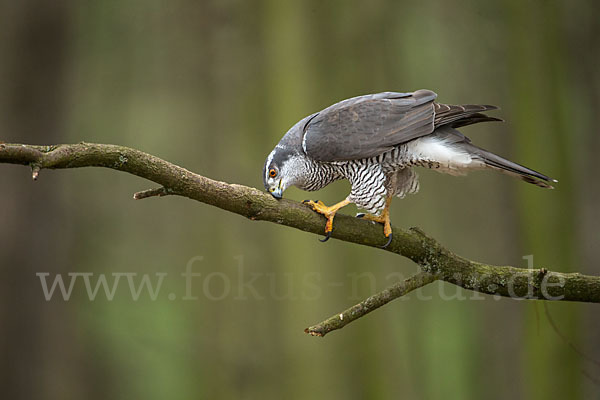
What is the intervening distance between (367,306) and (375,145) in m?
1.04

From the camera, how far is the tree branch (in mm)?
2088

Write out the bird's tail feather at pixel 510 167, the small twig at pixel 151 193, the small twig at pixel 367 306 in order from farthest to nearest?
1. the bird's tail feather at pixel 510 167
2. the small twig at pixel 367 306
3. the small twig at pixel 151 193

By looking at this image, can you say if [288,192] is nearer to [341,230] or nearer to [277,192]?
[277,192]

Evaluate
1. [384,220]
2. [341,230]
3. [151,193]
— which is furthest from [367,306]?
[151,193]

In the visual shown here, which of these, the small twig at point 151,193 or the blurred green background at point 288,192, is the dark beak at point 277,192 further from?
the blurred green background at point 288,192

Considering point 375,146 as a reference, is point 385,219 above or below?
below

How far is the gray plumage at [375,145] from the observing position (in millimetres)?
3105

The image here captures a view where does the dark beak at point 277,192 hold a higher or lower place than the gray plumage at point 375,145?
lower

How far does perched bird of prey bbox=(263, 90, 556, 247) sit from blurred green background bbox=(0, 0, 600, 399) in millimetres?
1603

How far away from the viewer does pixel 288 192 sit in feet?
16.7

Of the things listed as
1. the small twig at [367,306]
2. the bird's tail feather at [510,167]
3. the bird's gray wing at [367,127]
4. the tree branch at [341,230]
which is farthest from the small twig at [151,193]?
the bird's tail feather at [510,167]

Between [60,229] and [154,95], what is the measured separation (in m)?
2.13

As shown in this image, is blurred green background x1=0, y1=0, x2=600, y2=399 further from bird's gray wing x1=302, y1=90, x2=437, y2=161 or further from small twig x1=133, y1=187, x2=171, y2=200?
small twig x1=133, y1=187, x2=171, y2=200

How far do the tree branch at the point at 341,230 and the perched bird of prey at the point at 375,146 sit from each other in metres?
0.27
